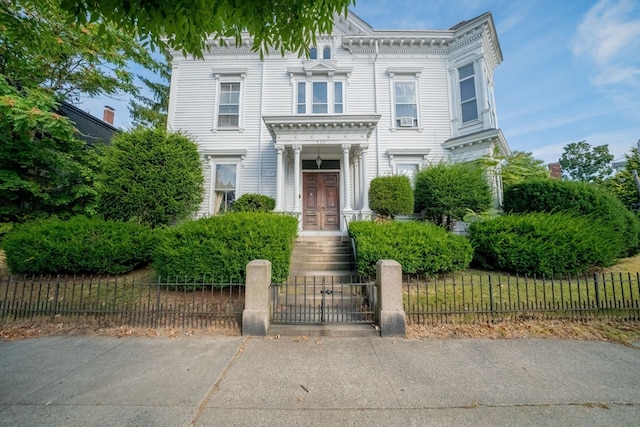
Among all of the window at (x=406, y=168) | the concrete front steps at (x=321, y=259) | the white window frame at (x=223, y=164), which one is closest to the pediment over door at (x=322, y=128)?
the white window frame at (x=223, y=164)

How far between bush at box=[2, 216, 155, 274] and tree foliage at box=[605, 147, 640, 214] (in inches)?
807

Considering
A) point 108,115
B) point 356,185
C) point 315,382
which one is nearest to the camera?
point 315,382

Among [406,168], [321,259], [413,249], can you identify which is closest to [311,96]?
[406,168]

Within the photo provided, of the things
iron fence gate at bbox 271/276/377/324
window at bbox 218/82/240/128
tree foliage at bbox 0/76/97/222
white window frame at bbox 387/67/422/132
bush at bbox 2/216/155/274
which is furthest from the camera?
window at bbox 218/82/240/128

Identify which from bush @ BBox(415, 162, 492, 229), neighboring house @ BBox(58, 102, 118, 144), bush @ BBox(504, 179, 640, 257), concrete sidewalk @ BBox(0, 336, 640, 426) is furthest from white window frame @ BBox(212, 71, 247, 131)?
bush @ BBox(504, 179, 640, 257)

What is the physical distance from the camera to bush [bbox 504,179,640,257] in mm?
7293

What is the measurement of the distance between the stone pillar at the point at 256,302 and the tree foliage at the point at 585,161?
48.3 meters

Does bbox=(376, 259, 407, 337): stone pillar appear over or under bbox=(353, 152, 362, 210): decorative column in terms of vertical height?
under

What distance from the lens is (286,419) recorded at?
94.7 inches

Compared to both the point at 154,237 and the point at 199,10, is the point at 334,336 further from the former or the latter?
the point at 154,237

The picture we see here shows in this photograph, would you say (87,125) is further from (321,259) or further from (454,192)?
(454,192)

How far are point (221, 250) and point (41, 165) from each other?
10.1 metres

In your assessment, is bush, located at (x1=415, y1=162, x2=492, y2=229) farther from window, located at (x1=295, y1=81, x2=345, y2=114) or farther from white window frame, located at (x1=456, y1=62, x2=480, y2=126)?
window, located at (x1=295, y1=81, x2=345, y2=114)

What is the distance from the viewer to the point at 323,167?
37.1ft
